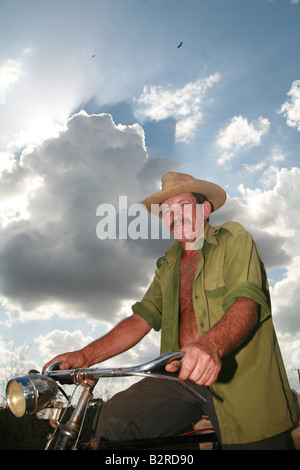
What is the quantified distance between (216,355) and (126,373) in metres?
0.49

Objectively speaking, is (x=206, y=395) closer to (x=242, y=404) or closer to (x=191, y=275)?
(x=242, y=404)

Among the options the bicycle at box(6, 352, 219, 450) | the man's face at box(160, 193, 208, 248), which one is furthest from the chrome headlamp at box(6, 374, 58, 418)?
the man's face at box(160, 193, 208, 248)

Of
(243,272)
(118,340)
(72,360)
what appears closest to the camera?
(243,272)

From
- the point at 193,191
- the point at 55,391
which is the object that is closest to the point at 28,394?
the point at 55,391

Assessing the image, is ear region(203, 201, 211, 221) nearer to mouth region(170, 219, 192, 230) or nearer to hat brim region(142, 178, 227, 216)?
hat brim region(142, 178, 227, 216)

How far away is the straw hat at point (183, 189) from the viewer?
4193mm

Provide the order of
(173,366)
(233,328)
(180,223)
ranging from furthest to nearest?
1. (180,223)
2. (233,328)
3. (173,366)

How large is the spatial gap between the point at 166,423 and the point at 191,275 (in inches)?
60.9

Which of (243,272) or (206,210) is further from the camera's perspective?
(206,210)

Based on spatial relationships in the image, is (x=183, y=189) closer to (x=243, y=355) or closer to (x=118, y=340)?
(x=118, y=340)

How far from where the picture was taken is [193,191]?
171 inches
